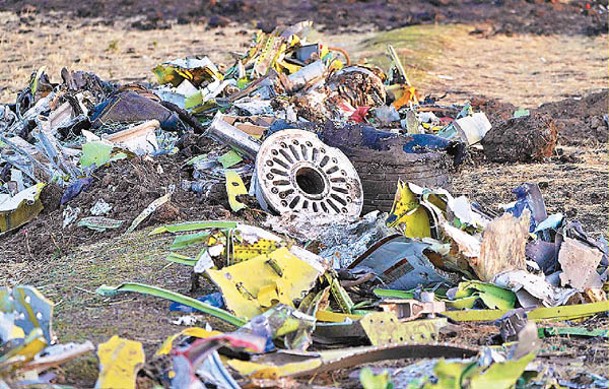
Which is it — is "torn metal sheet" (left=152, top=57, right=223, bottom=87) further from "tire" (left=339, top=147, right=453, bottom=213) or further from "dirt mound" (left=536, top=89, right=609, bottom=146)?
"dirt mound" (left=536, top=89, right=609, bottom=146)

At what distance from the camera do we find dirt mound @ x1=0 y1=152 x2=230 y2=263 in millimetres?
6633

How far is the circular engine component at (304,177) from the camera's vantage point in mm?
6496

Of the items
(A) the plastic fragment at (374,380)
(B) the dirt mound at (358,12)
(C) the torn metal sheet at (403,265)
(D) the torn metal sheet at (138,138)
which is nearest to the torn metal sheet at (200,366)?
(A) the plastic fragment at (374,380)

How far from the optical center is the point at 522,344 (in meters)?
3.71

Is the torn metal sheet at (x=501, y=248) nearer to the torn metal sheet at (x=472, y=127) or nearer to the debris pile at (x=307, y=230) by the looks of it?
the debris pile at (x=307, y=230)

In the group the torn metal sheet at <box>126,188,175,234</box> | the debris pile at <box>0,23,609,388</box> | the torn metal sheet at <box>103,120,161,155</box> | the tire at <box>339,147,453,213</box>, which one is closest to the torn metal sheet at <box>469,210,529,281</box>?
the debris pile at <box>0,23,609,388</box>

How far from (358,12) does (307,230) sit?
58.8 ft

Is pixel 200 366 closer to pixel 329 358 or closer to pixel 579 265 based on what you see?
pixel 329 358

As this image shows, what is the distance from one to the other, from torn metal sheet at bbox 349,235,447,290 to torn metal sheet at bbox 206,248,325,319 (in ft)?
1.81

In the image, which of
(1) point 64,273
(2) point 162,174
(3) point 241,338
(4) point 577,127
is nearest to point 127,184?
(2) point 162,174

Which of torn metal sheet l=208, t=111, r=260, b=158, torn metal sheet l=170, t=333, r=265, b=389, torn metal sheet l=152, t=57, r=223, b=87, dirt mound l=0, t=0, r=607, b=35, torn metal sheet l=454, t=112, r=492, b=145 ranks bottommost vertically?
dirt mound l=0, t=0, r=607, b=35

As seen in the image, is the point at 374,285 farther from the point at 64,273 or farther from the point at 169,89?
the point at 169,89

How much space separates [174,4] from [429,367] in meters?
20.8

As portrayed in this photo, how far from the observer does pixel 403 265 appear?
5285 millimetres
